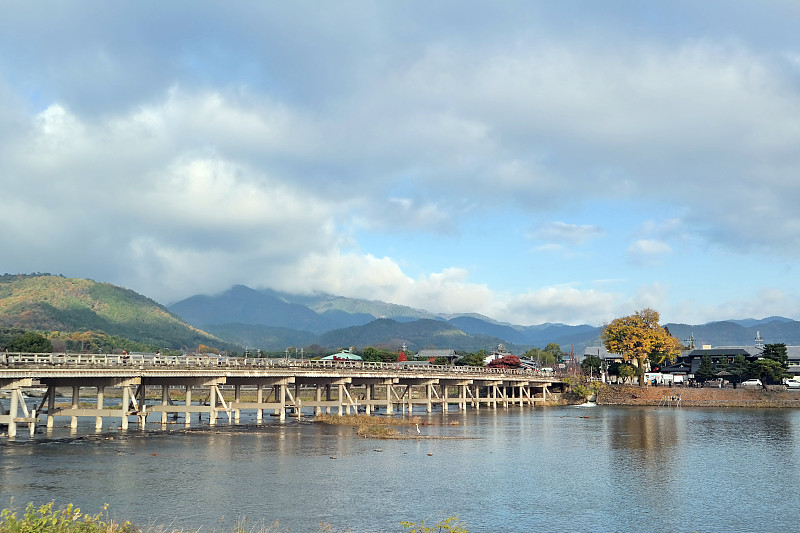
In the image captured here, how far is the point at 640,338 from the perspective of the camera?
142m

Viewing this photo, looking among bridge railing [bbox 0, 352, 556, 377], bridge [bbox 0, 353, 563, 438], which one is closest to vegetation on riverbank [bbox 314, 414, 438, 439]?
bridge [bbox 0, 353, 563, 438]

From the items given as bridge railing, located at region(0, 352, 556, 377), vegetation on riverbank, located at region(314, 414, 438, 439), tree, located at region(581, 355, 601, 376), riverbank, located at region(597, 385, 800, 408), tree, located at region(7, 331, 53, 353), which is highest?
tree, located at region(7, 331, 53, 353)

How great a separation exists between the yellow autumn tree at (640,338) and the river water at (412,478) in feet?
203

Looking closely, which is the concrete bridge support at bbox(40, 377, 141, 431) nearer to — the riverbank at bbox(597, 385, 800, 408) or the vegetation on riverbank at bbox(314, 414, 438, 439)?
the vegetation on riverbank at bbox(314, 414, 438, 439)

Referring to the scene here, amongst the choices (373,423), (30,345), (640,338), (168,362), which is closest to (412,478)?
(373,423)

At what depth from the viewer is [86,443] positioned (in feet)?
200

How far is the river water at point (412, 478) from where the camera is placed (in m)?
36.7

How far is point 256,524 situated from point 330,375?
6098 cm

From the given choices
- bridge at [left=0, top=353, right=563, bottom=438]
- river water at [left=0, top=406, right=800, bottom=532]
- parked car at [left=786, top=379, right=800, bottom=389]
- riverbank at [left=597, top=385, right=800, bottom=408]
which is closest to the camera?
river water at [left=0, top=406, right=800, bottom=532]

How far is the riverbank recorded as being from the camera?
12988 centimetres

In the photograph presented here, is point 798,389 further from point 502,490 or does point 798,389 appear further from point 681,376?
point 502,490

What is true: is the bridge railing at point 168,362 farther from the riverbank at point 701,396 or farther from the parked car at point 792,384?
the parked car at point 792,384

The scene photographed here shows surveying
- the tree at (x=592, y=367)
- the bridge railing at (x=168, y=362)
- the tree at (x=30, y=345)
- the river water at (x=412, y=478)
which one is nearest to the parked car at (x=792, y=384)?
the tree at (x=592, y=367)

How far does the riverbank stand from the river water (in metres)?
55.8
